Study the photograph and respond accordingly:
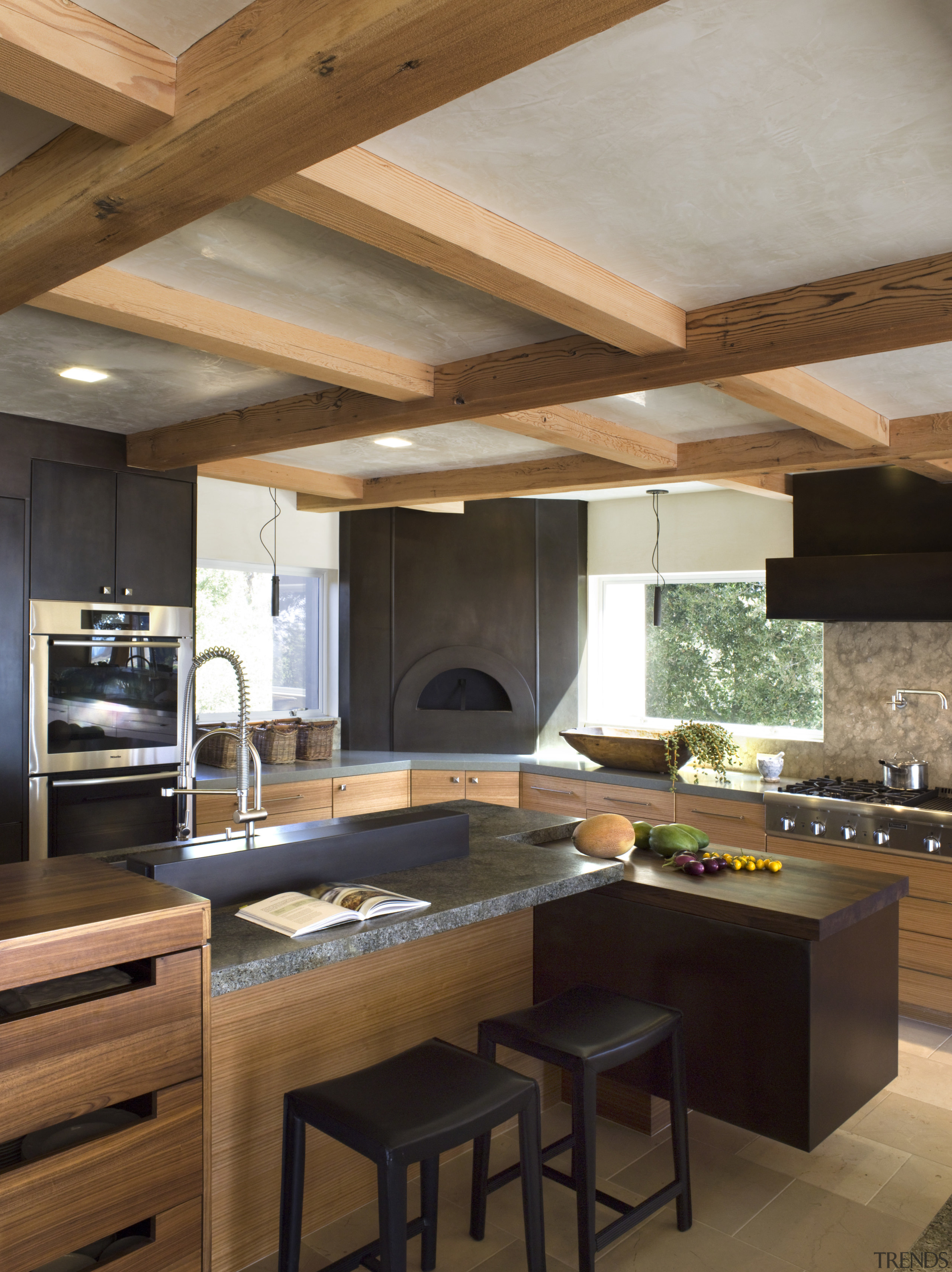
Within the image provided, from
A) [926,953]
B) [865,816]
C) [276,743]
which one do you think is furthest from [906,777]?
[276,743]

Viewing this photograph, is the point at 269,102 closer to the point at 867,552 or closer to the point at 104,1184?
the point at 104,1184

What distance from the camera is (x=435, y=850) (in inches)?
107

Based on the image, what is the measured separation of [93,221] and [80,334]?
3.89ft

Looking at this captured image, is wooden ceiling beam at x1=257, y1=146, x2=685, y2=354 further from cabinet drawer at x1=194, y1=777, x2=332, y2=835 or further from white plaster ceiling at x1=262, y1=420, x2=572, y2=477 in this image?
cabinet drawer at x1=194, y1=777, x2=332, y2=835

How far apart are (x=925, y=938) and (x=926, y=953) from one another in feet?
0.21

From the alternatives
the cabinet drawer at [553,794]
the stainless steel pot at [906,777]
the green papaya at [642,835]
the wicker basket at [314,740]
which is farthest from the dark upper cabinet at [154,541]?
the stainless steel pot at [906,777]

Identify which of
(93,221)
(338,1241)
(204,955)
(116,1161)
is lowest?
(338,1241)

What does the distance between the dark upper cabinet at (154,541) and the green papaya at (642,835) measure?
2431 millimetres

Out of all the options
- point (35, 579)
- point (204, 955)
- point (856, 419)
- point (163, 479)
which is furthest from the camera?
point (163, 479)

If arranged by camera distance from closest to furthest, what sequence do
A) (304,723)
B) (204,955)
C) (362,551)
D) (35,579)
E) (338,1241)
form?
(204,955) → (338,1241) → (35,579) → (304,723) → (362,551)

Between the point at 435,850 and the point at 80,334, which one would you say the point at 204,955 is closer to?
the point at 435,850

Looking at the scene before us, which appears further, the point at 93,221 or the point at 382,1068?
the point at 382,1068

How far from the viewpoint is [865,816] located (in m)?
4.25

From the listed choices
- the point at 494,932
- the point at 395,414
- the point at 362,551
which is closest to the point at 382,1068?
the point at 494,932
